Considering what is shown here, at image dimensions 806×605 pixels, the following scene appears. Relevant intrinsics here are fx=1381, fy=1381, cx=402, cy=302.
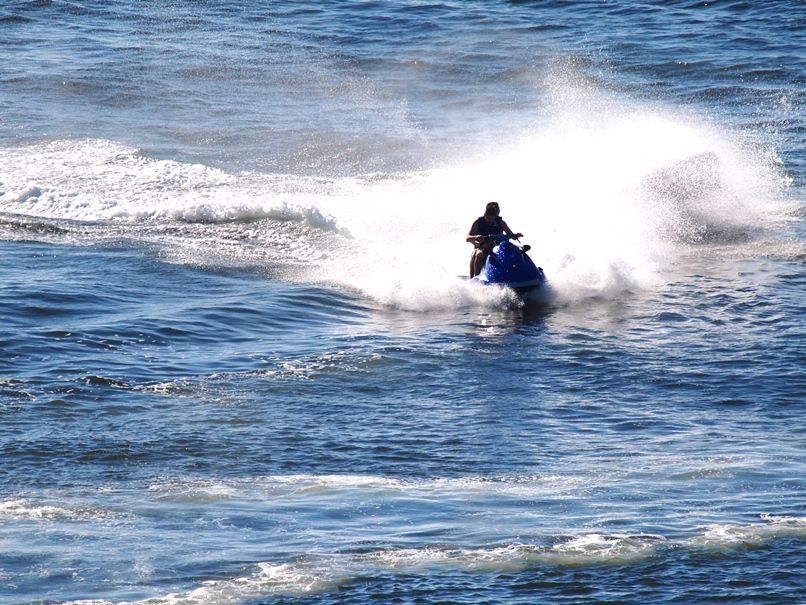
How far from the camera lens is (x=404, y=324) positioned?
56.8ft

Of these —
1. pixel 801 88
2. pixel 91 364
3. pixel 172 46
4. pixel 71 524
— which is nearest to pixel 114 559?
pixel 71 524

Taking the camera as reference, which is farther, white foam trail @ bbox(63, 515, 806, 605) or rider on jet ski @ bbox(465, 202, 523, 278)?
rider on jet ski @ bbox(465, 202, 523, 278)

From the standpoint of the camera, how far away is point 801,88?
103 ft

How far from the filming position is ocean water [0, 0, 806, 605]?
400 inches

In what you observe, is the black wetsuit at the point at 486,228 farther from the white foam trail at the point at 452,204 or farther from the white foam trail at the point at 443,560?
the white foam trail at the point at 443,560

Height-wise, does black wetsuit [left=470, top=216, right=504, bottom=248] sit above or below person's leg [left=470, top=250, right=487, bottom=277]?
above

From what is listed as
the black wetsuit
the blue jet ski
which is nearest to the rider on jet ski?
the black wetsuit

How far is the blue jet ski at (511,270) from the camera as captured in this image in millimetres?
18250

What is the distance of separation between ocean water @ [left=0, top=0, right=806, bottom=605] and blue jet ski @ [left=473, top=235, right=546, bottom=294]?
0.79 ft

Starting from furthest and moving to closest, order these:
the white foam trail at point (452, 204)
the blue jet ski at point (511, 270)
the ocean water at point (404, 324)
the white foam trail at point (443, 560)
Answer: the white foam trail at point (452, 204), the blue jet ski at point (511, 270), the ocean water at point (404, 324), the white foam trail at point (443, 560)

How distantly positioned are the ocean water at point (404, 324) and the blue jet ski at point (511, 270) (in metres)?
0.24

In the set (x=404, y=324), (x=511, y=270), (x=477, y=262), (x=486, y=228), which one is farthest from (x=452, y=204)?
(x=404, y=324)

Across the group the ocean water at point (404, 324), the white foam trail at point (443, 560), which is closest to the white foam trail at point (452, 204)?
the ocean water at point (404, 324)

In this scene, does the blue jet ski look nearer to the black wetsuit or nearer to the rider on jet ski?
the rider on jet ski
